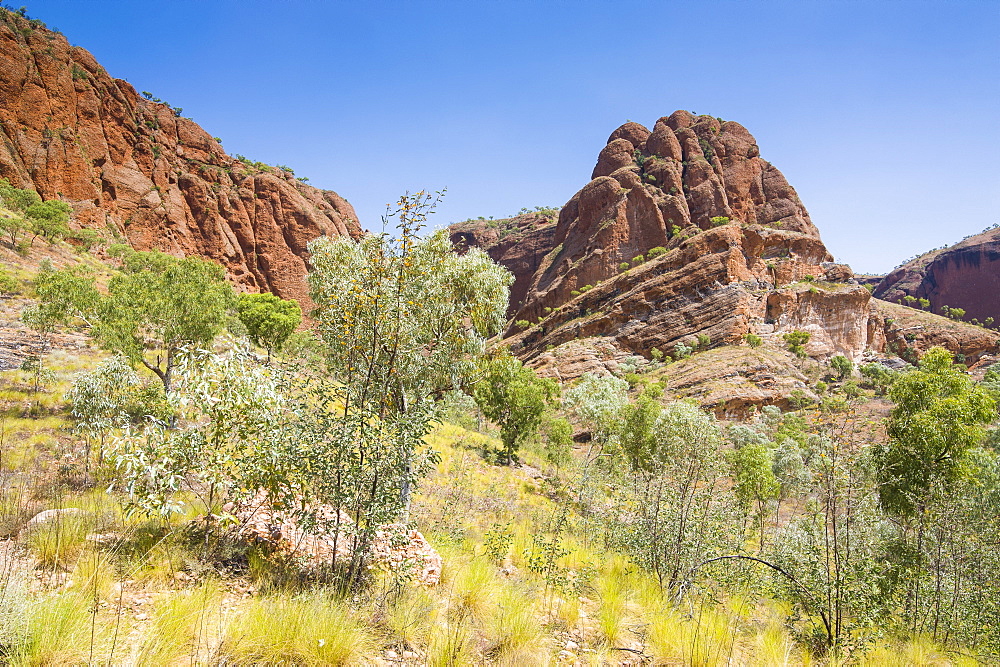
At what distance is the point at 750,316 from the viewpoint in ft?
186

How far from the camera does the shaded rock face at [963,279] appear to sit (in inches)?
5187

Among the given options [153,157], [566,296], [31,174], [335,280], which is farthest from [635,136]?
[335,280]

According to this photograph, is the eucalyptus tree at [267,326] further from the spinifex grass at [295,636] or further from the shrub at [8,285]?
the spinifex grass at [295,636]

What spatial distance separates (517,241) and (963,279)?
144501mm

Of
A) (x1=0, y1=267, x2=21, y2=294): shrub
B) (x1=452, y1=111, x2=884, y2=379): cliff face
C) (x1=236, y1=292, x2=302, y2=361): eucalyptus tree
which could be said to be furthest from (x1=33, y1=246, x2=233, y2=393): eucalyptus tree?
(x1=452, y1=111, x2=884, y2=379): cliff face

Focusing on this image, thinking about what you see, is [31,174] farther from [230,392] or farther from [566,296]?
[566,296]

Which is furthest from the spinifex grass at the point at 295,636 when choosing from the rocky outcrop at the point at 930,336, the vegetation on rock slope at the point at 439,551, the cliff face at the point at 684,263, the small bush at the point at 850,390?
the rocky outcrop at the point at 930,336

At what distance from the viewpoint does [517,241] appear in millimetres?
133375

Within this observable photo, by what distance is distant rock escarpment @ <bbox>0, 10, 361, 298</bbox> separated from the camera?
165 feet

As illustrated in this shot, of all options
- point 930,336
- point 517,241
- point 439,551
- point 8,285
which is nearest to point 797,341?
point 930,336

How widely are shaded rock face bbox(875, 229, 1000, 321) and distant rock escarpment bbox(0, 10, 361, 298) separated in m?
184

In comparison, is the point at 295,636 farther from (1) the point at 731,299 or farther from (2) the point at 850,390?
(1) the point at 731,299

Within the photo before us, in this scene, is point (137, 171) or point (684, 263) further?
point (684, 263)

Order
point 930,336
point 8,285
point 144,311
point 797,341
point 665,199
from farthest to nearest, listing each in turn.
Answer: point 665,199
point 930,336
point 797,341
point 8,285
point 144,311
